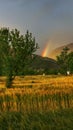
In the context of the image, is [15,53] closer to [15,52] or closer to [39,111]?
[15,52]

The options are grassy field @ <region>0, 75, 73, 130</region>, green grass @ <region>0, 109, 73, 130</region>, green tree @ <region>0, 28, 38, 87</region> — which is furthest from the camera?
green tree @ <region>0, 28, 38, 87</region>

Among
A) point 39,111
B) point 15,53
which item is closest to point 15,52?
point 15,53

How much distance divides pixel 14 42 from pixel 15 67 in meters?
4.42

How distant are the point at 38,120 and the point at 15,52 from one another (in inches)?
1372

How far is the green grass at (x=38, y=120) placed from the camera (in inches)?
505

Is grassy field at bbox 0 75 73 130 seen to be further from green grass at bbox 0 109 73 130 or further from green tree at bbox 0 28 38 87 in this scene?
green tree at bbox 0 28 38 87

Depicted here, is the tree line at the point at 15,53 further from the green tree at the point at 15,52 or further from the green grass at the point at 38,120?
the green grass at the point at 38,120

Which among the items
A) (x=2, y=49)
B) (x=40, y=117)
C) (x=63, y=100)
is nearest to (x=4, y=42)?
(x=2, y=49)

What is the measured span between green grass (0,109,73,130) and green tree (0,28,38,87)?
1169 inches

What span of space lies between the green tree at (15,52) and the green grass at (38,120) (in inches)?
1169

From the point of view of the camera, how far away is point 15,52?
159ft

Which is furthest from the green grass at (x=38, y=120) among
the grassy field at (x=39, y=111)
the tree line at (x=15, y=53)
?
the tree line at (x=15, y=53)

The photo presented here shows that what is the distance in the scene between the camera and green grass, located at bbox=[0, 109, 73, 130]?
1282cm

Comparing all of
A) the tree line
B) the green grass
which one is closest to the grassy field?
the green grass
